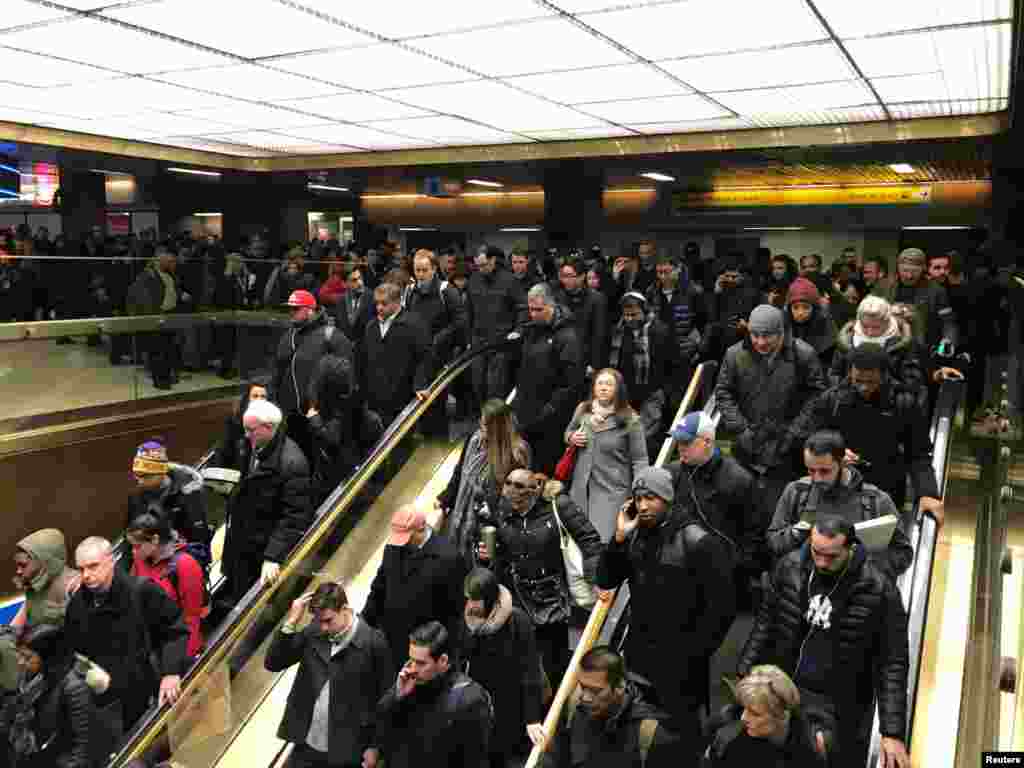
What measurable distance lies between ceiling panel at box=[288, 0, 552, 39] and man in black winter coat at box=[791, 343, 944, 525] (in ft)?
9.02

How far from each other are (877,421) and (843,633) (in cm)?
157

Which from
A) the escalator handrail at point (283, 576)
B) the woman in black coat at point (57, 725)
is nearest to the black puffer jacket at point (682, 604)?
the escalator handrail at point (283, 576)

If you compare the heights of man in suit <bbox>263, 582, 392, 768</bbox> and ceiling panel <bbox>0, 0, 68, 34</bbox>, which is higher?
ceiling panel <bbox>0, 0, 68, 34</bbox>

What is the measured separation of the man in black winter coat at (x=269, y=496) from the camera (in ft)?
16.9

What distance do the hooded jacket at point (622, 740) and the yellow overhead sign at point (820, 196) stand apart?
1204cm

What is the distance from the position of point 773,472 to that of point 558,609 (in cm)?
153

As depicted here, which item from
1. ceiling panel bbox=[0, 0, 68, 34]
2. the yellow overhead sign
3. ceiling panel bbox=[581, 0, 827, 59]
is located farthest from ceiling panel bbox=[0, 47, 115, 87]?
the yellow overhead sign

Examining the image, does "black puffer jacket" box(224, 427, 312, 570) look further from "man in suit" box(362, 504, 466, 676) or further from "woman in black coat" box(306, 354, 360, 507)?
"man in suit" box(362, 504, 466, 676)

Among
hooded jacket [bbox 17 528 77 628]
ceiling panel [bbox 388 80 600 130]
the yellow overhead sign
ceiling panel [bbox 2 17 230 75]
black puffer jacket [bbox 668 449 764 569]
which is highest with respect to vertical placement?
ceiling panel [bbox 2 17 230 75]

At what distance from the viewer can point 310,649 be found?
4.20m

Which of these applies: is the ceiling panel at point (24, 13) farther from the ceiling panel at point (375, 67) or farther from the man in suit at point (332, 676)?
the man in suit at point (332, 676)

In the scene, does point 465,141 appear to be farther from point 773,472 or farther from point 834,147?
point 773,472

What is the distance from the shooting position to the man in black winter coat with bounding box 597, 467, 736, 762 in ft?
11.9

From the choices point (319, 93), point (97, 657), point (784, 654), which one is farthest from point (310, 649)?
point (319, 93)
